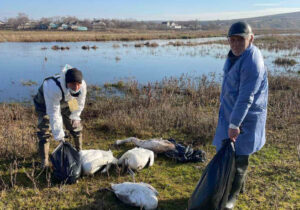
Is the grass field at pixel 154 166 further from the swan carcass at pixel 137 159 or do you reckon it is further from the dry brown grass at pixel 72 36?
the dry brown grass at pixel 72 36

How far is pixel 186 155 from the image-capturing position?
3.90 meters

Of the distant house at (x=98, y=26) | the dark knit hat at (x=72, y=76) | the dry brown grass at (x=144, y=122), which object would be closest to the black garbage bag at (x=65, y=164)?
the dark knit hat at (x=72, y=76)

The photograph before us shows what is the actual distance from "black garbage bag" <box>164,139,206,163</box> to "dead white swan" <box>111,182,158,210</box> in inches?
39.6

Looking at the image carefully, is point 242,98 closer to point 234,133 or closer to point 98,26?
point 234,133

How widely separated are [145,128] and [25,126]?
248 cm

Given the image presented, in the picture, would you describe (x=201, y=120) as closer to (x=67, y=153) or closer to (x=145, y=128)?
(x=145, y=128)

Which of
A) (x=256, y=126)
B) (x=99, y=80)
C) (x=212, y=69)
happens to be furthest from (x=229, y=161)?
(x=212, y=69)

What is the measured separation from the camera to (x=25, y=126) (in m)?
5.19

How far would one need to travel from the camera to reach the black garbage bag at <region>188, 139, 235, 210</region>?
2391mm

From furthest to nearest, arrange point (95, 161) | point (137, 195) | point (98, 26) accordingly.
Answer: point (98, 26), point (95, 161), point (137, 195)

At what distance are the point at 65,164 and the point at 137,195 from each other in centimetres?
101

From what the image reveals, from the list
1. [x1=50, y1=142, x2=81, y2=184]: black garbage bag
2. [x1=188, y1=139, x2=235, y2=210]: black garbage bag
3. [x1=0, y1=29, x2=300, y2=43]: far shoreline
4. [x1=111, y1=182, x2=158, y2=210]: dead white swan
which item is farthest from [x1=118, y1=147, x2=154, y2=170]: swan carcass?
[x1=0, y1=29, x2=300, y2=43]: far shoreline

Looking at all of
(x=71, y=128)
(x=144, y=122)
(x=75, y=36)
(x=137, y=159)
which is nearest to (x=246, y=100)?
(x=137, y=159)

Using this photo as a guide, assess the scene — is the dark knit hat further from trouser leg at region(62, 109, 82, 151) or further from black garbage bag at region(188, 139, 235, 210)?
black garbage bag at region(188, 139, 235, 210)
